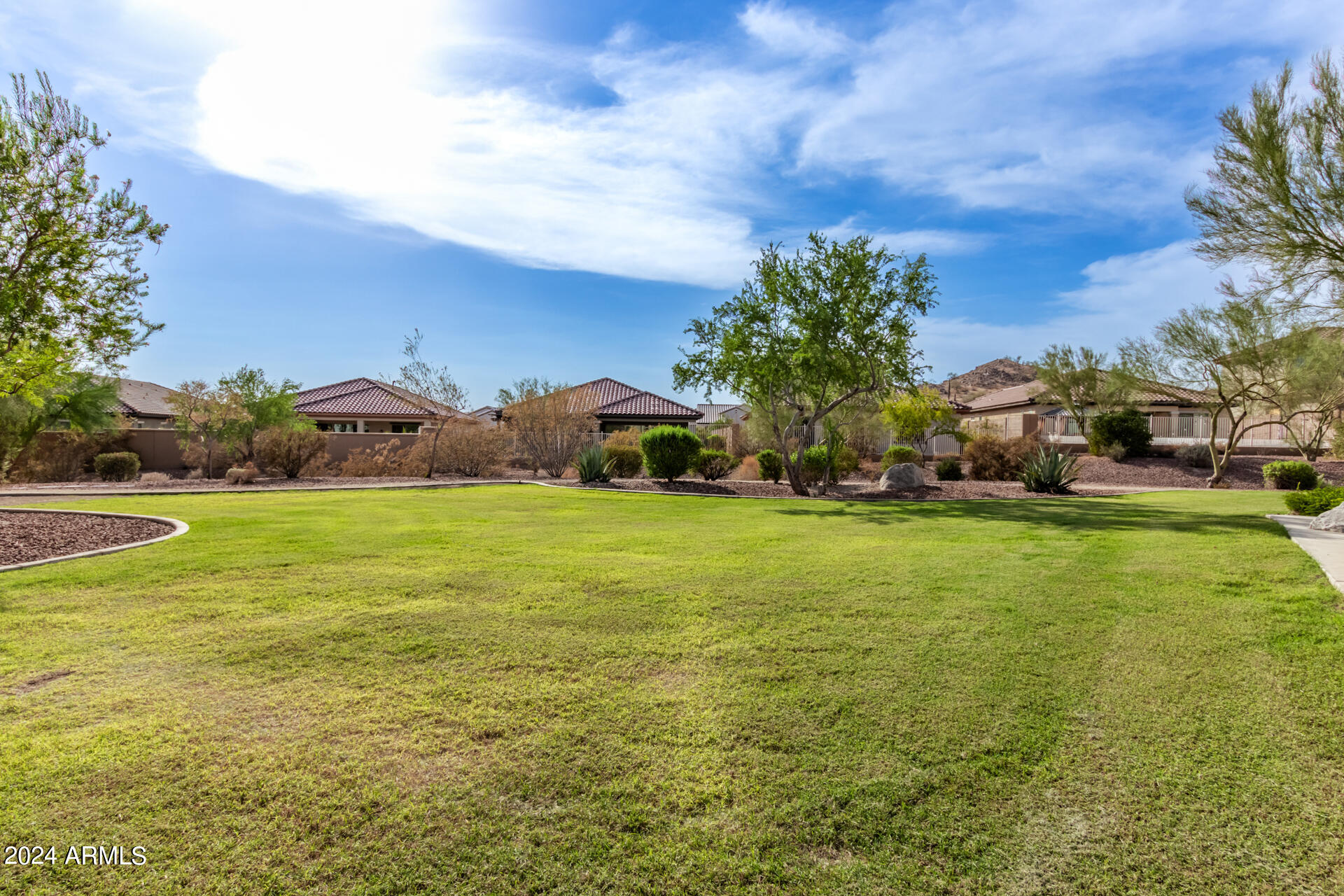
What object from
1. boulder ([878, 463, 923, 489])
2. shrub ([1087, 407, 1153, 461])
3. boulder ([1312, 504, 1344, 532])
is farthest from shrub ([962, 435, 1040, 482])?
boulder ([1312, 504, 1344, 532])

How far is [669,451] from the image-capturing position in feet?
56.3

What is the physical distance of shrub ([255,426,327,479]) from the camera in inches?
811

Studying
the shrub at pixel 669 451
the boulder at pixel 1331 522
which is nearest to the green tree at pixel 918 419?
the shrub at pixel 669 451

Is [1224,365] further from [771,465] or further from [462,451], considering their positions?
[462,451]

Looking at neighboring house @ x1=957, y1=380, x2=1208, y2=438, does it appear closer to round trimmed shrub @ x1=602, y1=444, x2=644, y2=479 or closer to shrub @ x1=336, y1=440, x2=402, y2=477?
round trimmed shrub @ x1=602, y1=444, x2=644, y2=479

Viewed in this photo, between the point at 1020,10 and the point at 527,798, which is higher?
the point at 1020,10

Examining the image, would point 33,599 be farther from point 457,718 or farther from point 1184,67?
point 1184,67

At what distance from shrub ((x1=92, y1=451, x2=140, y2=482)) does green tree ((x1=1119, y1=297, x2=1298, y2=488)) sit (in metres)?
30.6

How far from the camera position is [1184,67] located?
409 inches

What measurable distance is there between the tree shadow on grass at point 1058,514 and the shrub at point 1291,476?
6905 millimetres

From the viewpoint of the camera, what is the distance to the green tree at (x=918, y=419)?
29.2 meters

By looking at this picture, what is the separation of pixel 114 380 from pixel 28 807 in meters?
28.8

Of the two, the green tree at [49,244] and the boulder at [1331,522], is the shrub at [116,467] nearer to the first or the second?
the green tree at [49,244]

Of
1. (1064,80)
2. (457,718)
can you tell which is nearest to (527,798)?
(457,718)
